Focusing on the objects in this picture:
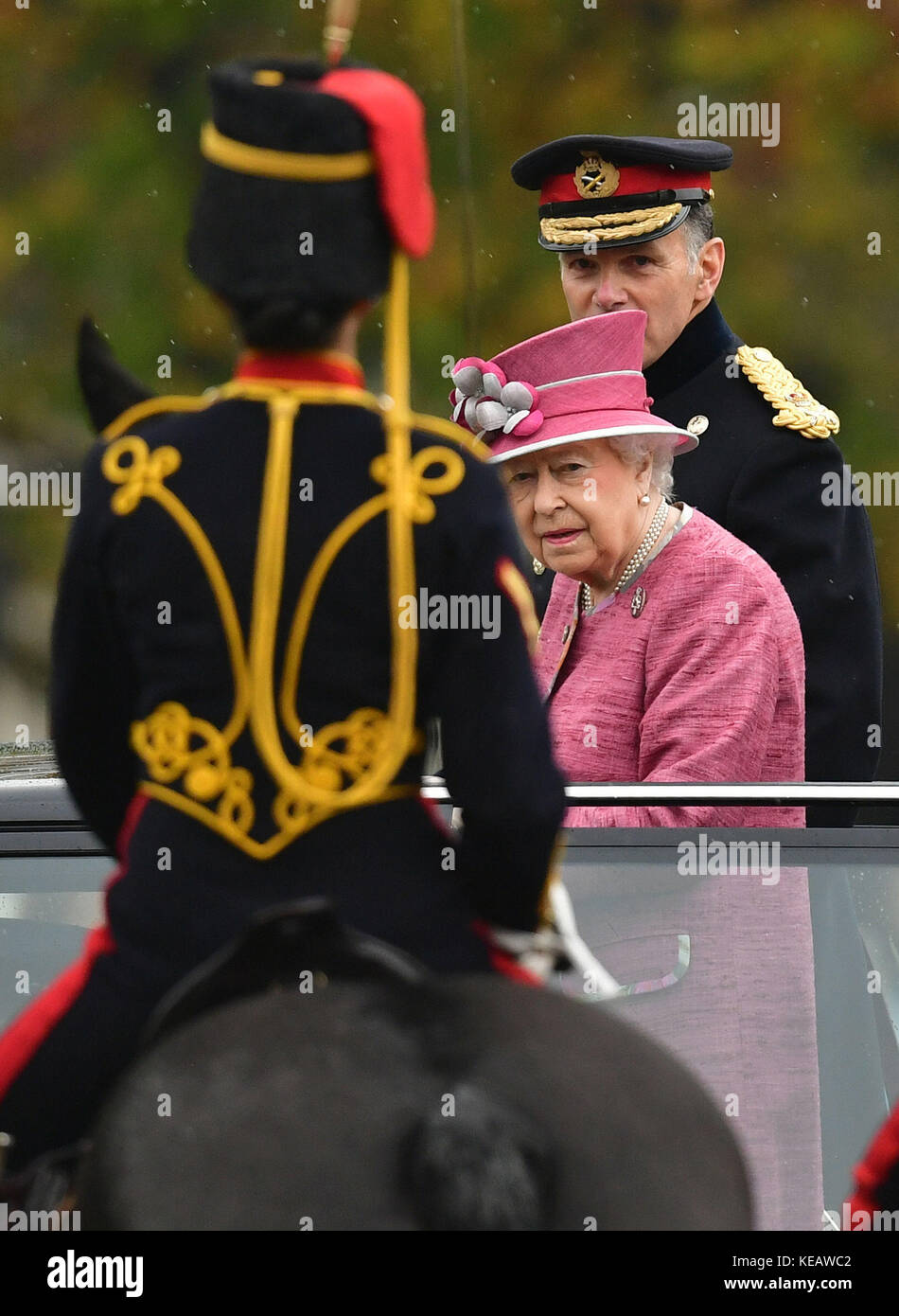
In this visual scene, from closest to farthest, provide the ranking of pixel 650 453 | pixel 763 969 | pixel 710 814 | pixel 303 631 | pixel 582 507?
pixel 303 631, pixel 763 969, pixel 710 814, pixel 582 507, pixel 650 453

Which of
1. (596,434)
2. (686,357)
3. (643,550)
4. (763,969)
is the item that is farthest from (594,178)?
(763,969)

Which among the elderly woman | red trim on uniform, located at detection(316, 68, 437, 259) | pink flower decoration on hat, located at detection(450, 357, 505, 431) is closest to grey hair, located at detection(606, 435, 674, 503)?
the elderly woman

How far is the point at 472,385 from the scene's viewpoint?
3.96 m

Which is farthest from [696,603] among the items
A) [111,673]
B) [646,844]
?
[111,673]

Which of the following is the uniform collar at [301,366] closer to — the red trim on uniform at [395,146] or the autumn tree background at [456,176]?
the red trim on uniform at [395,146]

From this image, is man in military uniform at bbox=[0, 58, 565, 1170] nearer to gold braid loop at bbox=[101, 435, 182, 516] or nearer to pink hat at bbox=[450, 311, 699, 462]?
gold braid loop at bbox=[101, 435, 182, 516]

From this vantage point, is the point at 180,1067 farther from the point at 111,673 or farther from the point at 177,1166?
the point at 111,673

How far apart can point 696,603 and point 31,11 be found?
22.5 feet

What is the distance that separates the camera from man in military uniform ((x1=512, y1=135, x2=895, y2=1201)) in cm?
427

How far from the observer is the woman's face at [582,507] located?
3674 mm

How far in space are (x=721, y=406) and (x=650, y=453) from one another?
747 mm

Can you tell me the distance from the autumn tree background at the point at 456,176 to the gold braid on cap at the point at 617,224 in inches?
187

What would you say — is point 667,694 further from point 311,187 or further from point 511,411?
point 311,187

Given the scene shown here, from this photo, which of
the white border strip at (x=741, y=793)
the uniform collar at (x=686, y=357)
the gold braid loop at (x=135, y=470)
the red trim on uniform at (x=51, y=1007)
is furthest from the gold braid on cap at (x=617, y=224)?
the red trim on uniform at (x=51, y=1007)
